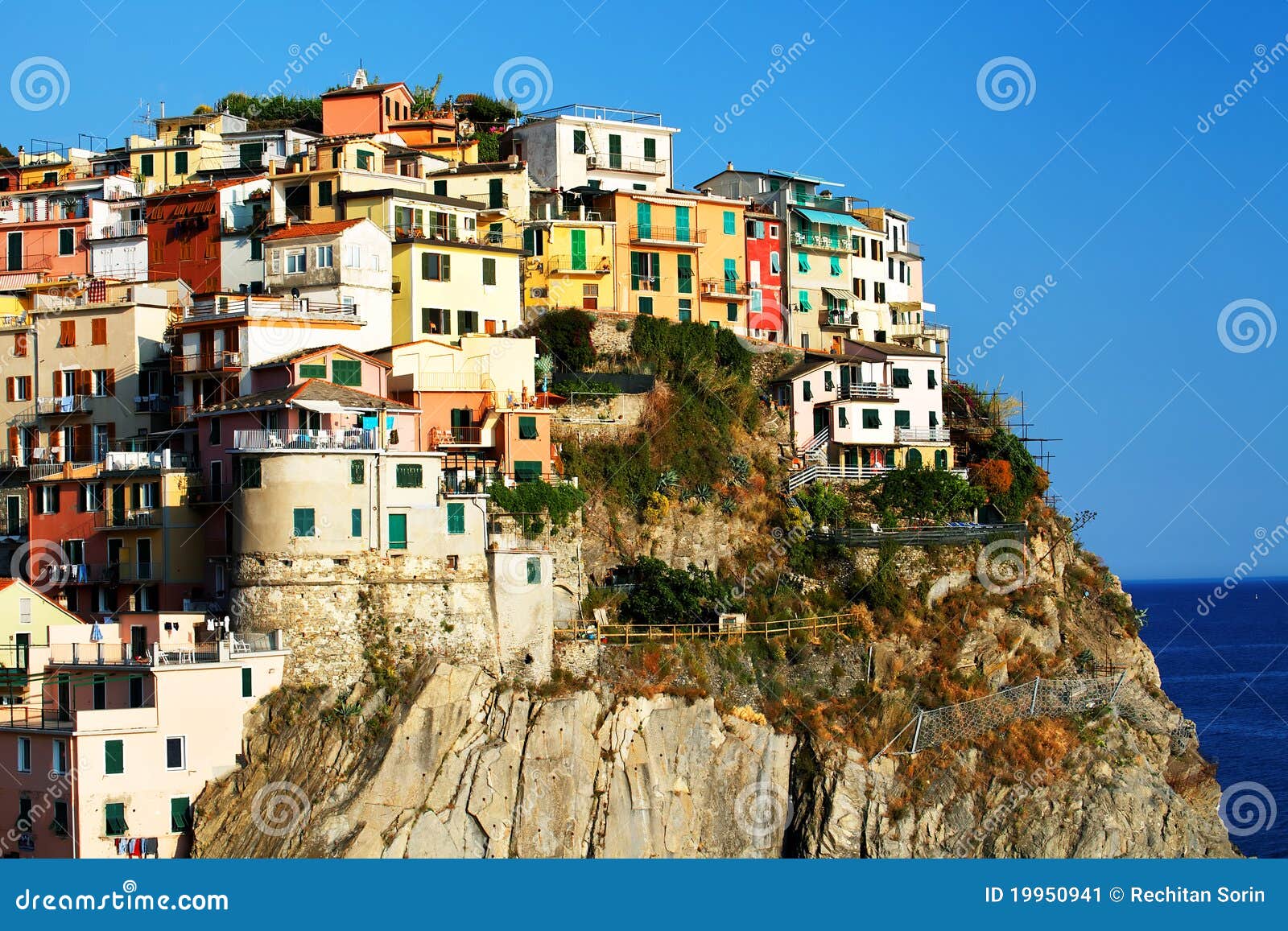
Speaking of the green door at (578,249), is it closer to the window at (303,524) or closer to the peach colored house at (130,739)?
the window at (303,524)

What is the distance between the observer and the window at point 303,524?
58.8 m

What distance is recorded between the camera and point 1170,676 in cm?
15412

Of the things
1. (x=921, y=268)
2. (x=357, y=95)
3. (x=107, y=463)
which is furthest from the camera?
(x=921, y=268)

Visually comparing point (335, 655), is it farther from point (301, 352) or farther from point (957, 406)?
point (957, 406)

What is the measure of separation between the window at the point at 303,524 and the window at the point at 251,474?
1589 mm

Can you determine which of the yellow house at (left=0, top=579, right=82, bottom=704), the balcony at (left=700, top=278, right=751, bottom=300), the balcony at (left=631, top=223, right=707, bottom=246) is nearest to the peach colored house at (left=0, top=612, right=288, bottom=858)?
the yellow house at (left=0, top=579, right=82, bottom=704)

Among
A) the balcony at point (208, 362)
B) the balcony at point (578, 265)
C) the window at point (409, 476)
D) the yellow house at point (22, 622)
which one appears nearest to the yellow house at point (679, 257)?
the balcony at point (578, 265)

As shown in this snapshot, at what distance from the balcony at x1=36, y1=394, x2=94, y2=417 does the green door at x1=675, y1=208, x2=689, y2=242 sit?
85.8 feet

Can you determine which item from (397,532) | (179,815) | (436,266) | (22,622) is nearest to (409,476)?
(397,532)

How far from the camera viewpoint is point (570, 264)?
7869cm

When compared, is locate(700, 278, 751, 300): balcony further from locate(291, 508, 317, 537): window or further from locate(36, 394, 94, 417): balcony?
locate(291, 508, 317, 537): window

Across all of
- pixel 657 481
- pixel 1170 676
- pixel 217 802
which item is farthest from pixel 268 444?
pixel 1170 676

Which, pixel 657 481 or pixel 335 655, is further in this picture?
pixel 657 481

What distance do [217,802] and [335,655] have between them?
5737 millimetres
